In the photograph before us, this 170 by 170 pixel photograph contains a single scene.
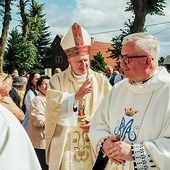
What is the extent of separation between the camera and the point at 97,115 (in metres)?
3.15

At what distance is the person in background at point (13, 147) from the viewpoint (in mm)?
1348

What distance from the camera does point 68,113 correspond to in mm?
3840

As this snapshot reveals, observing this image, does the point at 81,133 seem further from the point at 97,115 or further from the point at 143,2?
the point at 143,2

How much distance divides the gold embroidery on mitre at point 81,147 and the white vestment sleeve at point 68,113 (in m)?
0.23

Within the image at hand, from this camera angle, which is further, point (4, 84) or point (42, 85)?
point (42, 85)

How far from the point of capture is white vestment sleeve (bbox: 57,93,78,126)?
3820 millimetres

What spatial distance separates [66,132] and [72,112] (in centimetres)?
25

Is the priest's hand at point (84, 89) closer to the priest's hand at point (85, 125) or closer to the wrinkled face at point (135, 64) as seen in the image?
the priest's hand at point (85, 125)

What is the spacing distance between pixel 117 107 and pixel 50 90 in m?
1.09

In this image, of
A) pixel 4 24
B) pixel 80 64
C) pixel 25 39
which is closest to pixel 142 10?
pixel 4 24

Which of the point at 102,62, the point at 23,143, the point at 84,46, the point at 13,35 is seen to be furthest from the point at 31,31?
the point at 23,143

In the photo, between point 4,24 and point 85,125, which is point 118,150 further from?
point 4,24

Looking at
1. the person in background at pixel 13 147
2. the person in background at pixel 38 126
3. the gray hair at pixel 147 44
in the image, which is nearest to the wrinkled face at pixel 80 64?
the person in background at pixel 38 126

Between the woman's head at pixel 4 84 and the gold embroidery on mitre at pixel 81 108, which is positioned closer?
the woman's head at pixel 4 84
